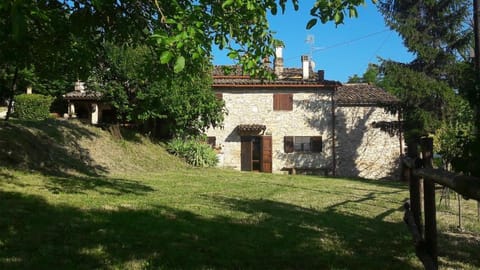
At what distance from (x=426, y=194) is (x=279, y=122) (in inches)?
891

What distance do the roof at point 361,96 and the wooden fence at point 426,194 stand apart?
20548 millimetres

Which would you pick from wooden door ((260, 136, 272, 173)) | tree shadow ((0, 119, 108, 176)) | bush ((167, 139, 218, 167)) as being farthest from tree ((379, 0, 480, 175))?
tree shadow ((0, 119, 108, 176))

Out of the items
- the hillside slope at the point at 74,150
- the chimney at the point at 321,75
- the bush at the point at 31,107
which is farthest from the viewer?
the bush at the point at 31,107

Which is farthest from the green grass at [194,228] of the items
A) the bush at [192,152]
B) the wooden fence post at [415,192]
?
the bush at [192,152]

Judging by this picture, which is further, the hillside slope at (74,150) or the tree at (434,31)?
the tree at (434,31)

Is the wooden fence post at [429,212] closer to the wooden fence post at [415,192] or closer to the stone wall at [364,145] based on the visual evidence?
the wooden fence post at [415,192]

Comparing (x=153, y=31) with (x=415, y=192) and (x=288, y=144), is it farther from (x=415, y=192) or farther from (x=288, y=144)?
(x=288, y=144)

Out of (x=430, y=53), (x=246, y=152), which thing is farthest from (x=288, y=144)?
(x=430, y=53)

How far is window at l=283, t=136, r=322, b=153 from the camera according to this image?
1058 inches

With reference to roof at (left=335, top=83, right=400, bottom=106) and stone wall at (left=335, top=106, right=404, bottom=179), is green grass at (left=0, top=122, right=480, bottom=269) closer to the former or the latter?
stone wall at (left=335, top=106, right=404, bottom=179)

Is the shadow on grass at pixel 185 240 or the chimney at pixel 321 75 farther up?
the chimney at pixel 321 75

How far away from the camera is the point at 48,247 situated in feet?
16.8

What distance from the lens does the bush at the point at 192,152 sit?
72.6ft

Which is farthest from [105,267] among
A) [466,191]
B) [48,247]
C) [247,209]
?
[247,209]
